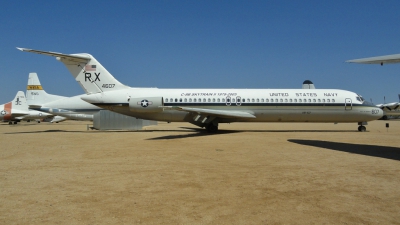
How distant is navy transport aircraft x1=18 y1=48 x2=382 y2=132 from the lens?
23.4m

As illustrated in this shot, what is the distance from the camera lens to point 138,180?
24.7ft

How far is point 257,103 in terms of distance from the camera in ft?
77.1

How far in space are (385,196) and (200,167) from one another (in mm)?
4904

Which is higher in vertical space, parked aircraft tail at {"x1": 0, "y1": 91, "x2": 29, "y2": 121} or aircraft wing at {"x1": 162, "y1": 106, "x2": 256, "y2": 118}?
parked aircraft tail at {"x1": 0, "y1": 91, "x2": 29, "y2": 121}

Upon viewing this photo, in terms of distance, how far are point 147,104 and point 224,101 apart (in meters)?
5.91

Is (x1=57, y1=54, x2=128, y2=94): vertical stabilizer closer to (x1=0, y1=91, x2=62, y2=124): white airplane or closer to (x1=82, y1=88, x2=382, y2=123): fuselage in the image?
(x1=82, y1=88, x2=382, y2=123): fuselage

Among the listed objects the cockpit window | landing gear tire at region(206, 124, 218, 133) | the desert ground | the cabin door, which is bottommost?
the desert ground

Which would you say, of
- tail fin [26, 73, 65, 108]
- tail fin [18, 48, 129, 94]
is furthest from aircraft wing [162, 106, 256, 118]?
tail fin [26, 73, 65, 108]

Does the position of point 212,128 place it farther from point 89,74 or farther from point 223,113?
point 89,74

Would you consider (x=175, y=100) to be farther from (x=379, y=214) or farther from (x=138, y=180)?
(x=379, y=214)

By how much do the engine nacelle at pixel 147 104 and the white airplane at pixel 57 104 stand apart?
1524 cm

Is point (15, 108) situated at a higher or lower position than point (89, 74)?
lower

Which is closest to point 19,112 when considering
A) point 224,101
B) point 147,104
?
point 147,104

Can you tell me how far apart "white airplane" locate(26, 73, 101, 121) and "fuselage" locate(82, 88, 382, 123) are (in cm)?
1318
